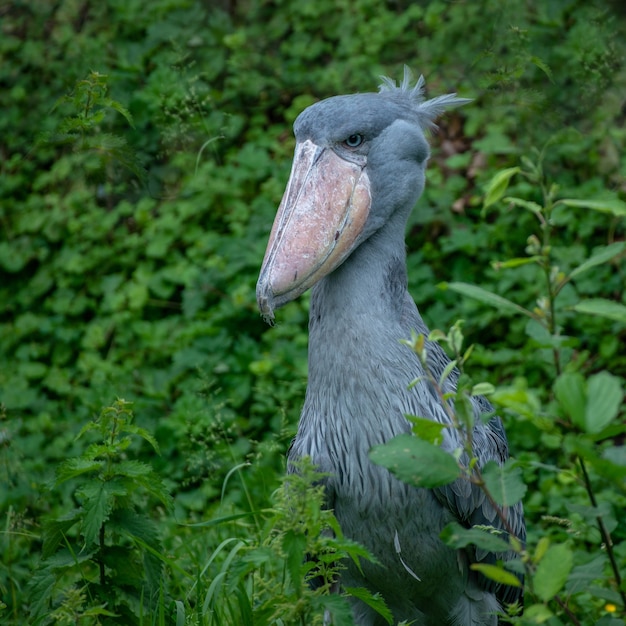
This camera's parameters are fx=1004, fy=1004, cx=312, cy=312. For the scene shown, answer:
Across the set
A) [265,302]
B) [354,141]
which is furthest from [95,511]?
[354,141]

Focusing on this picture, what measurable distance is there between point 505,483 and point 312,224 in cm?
90

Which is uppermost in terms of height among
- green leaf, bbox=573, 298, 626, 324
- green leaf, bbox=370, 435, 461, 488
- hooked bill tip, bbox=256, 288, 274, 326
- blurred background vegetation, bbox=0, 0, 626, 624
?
green leaf, bbox=573, 298, 626, 324

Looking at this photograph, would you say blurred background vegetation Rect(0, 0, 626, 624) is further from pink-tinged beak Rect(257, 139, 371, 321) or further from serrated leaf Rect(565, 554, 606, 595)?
serrated leaf Rect(565, 554, 606, 595)

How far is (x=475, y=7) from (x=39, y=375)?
9.98 feet

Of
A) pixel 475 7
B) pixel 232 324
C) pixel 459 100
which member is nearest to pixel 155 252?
pixel 232 324

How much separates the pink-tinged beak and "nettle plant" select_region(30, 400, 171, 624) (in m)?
0.50

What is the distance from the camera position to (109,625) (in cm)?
247

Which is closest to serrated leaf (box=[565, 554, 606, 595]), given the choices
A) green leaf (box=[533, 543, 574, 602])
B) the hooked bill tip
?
green leaf (box=[533, 543, 574, 602])

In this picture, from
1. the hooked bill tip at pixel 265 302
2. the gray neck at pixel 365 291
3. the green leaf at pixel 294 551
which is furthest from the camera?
the gray neck at pixel 365 291

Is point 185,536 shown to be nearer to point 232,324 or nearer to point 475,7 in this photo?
point 232,324

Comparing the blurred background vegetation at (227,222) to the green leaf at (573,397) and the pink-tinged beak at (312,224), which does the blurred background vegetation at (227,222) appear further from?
the green leaf at (573,397)

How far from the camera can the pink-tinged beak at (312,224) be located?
2.34 m

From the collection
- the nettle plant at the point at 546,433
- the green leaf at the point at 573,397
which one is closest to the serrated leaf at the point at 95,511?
the nettle plant at the point at 546,433

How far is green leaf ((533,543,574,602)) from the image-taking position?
1.62 m
